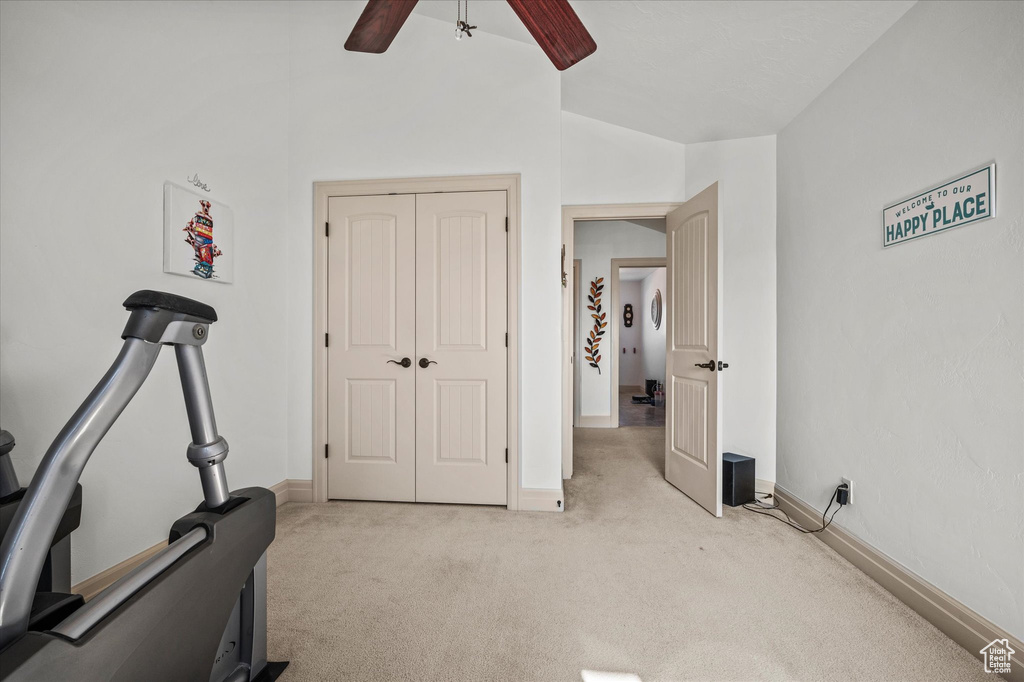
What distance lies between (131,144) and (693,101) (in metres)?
3.01

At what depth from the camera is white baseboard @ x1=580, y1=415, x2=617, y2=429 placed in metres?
5.43

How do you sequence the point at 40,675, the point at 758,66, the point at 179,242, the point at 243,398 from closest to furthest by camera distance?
the point at 40,675 → the point at 179,242 → the point at 758,66 → the point at 243,398

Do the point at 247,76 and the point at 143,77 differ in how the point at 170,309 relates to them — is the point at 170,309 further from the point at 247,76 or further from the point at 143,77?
the point at 247,76

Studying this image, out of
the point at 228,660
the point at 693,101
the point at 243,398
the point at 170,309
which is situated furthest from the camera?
the point at 693,101

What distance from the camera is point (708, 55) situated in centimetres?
234

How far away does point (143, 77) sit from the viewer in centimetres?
189

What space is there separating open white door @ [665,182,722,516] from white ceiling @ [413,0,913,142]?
59cm

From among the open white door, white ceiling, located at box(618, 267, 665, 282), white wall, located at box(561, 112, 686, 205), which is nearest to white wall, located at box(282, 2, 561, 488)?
white wall, located at box(561, 112, 686, 205)

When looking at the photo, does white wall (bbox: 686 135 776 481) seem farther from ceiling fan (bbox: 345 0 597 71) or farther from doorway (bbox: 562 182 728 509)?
ceiling fan (bbox: 345 0 597 71)

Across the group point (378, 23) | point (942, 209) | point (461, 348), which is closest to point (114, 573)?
point (461, 348)

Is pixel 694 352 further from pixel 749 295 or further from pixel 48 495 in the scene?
pixel 48 495

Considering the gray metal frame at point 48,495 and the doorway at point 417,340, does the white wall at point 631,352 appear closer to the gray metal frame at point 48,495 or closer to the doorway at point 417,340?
the doorway at point 417,340

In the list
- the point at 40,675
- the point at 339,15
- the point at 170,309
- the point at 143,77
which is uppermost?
the point at 339,15

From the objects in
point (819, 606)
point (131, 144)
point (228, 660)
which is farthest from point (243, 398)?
point (819, 606)
